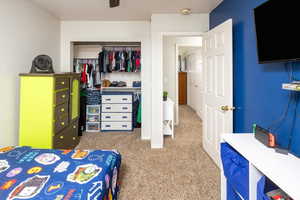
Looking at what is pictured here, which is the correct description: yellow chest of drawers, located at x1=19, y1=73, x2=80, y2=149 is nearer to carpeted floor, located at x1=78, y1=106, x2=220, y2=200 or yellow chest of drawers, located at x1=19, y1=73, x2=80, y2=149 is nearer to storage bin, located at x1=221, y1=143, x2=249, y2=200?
carpeted floor, located at x1=78, y1=106, x2=220, y2=200

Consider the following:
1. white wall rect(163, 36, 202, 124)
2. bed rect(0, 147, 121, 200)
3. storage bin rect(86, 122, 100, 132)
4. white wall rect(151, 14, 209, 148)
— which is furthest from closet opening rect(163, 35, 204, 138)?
bed rect(0, 147, 121, 200)

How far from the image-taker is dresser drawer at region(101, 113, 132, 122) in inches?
172

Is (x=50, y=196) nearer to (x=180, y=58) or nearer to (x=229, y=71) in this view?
(x=229, y=71)

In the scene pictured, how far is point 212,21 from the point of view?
121 inches

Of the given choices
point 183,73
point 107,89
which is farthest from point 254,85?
point 183,73

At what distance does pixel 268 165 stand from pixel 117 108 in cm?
355

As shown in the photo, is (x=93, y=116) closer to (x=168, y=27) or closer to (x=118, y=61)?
(x=118, y=61)

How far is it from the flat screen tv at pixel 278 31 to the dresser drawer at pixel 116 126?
3.25m

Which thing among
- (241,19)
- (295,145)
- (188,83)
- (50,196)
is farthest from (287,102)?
(188,83)

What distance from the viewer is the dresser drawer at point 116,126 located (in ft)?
14.4

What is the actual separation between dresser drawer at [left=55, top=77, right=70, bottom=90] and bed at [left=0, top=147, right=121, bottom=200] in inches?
39.2

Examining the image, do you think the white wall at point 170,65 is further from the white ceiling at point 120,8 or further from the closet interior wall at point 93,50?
the white ceiling at point 120,8

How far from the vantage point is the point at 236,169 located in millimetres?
1405

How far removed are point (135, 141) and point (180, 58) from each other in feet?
18.6
